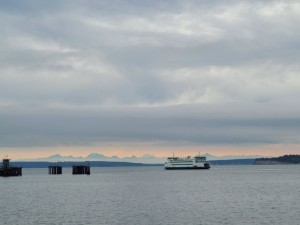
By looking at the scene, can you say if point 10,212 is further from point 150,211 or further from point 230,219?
point 230,219

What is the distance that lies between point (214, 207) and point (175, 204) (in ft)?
27.5

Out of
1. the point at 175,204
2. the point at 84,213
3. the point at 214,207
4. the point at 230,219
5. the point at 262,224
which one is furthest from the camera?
the point at 175,204

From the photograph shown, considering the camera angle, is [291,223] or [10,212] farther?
[10,212]

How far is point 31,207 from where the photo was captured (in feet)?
279

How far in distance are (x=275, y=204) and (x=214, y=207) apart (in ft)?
36.5

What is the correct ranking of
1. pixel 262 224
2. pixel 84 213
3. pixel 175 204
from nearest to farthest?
pixel 262 224 → pixel 84 213 → pixel 175 204

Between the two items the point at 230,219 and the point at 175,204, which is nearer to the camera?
the point at 230,219

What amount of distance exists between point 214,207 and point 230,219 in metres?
15.2

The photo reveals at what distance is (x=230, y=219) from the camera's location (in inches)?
2638

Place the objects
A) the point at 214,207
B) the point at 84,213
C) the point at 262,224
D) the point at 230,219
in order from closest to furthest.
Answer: the point at 262,224
the point at 230,219
the point at 84,213
the point at 214,207

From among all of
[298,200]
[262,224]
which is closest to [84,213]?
[262,224]

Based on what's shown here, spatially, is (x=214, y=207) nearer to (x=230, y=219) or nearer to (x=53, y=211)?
(x=230, y=219)

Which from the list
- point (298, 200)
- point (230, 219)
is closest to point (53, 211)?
point (230, 219)

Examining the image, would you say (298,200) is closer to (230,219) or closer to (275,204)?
(275,204)
